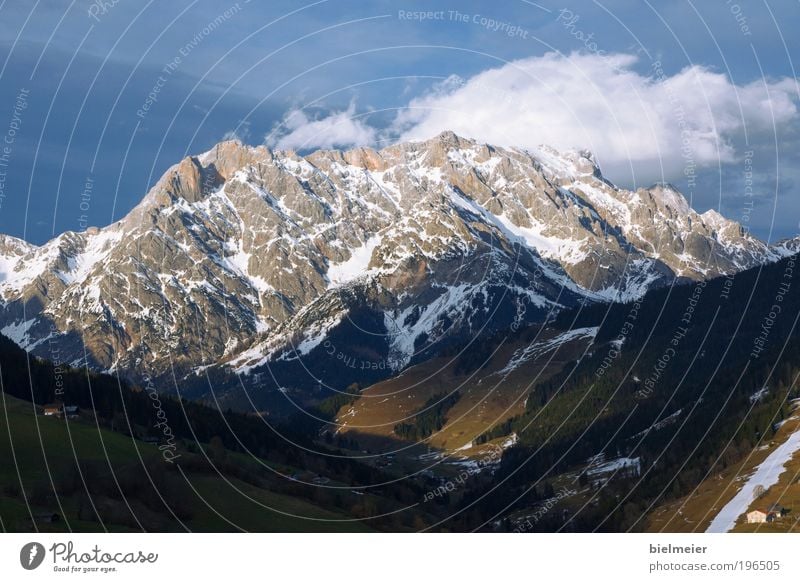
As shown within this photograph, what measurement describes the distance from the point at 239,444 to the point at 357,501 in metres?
58.4

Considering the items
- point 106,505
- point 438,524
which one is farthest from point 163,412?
point 106,505

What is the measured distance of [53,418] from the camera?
146375mm

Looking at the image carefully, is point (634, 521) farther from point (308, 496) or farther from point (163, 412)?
point (163, 412)

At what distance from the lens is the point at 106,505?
86.7 meters

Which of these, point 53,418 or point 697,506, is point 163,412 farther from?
point 697,506

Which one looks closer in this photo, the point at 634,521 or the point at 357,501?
the point at 357,501
